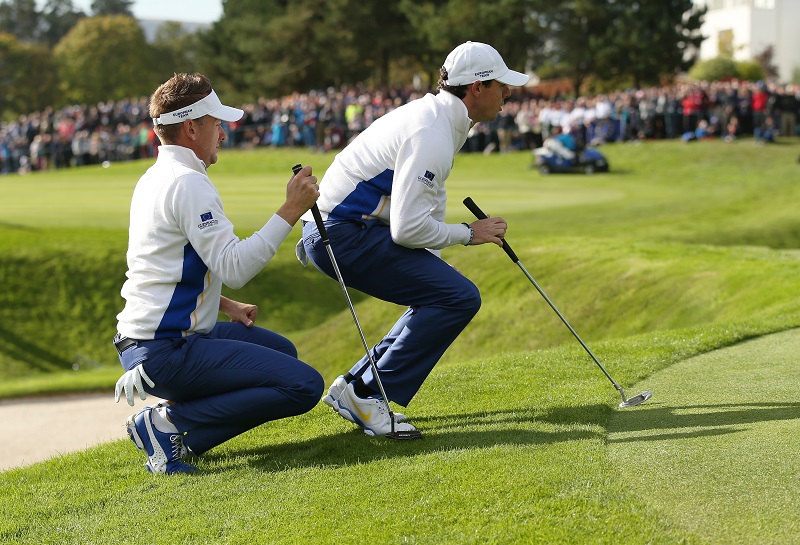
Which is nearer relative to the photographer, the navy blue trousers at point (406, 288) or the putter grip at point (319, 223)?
the putter grip at point (319, 223)

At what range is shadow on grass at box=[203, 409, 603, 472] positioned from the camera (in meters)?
5.55

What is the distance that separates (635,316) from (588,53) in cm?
5038

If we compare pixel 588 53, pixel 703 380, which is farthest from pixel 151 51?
pixel 703 380

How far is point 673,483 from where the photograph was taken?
4.54 metres

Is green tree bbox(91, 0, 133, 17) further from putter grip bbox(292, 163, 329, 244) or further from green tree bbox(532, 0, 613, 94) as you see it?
putter grip bbox(292, 163, 329, 244)

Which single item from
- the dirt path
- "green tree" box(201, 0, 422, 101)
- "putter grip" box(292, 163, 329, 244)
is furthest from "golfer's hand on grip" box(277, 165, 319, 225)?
"green tree" box(201, 0, 422, 101)

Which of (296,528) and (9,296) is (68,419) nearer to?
(9,296)

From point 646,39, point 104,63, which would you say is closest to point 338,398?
point 646,39

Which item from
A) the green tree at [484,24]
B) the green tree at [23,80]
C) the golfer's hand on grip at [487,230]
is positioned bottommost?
the green tree at [23,80]

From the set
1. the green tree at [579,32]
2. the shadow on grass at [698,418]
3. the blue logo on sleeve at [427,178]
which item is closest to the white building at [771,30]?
the green tree at [579,32]

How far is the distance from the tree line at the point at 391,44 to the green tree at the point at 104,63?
0.09 meters

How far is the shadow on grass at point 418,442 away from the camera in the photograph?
5547mm

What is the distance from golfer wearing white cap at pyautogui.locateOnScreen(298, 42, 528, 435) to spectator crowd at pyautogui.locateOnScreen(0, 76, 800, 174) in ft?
108

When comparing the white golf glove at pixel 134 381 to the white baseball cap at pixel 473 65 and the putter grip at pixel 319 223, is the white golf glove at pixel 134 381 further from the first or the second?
the white baseball cap at pixel 473 65
